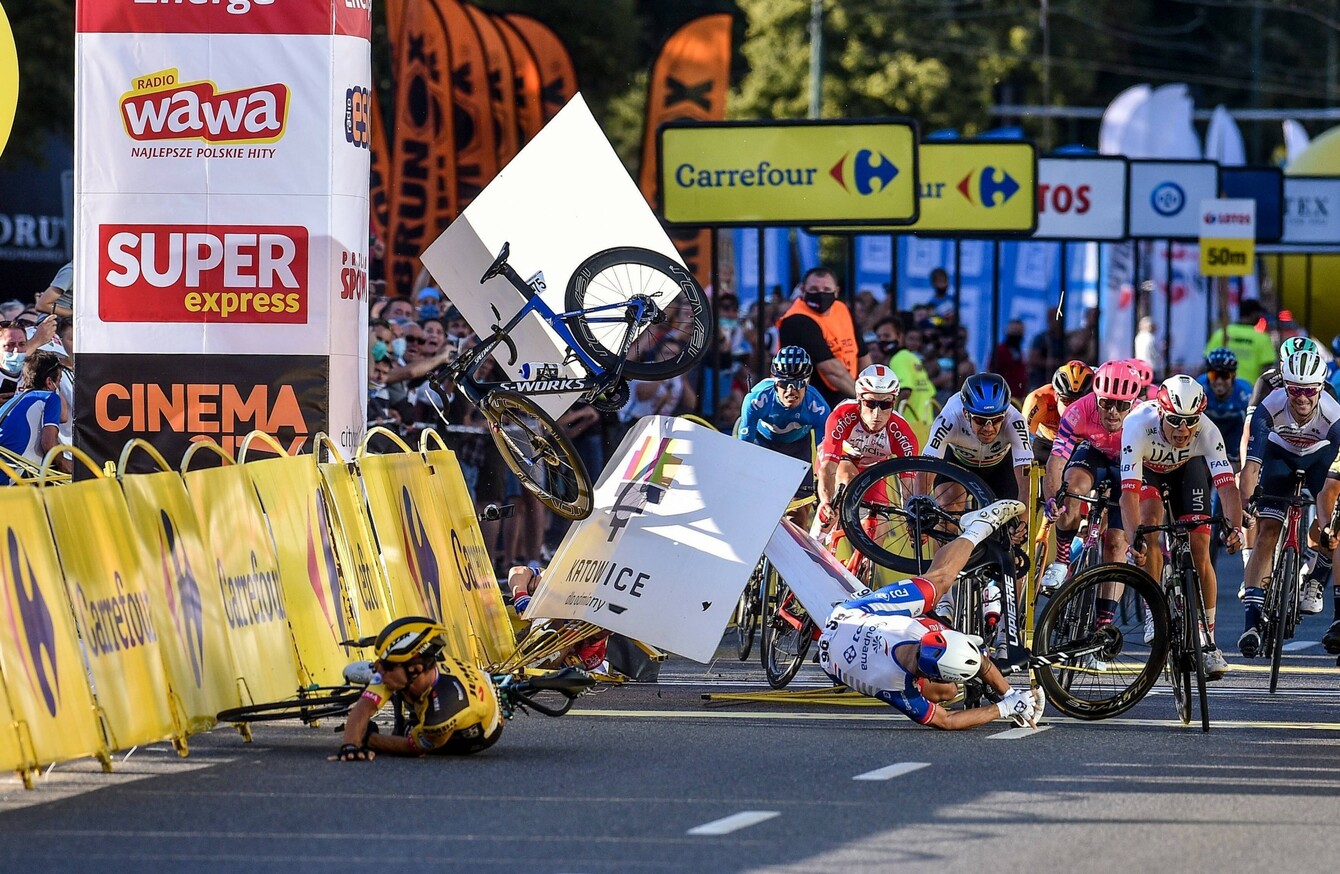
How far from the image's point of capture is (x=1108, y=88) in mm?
72188

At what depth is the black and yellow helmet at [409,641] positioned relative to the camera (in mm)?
9422

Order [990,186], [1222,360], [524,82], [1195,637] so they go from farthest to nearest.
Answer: [524,82] < [990,186] < [1222,360] < [1195,637]

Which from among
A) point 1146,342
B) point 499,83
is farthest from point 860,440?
point 1146,342

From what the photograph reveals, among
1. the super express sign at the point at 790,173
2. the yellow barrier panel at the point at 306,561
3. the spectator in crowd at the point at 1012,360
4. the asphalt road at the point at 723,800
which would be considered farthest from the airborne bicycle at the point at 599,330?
the spectator in crowd at the point at 1012,360

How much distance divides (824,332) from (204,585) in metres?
8.08

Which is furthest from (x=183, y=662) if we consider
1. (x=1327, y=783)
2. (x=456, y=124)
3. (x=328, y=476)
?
(x=456, y=124)

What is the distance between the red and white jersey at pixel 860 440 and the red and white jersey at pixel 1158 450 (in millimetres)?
1561

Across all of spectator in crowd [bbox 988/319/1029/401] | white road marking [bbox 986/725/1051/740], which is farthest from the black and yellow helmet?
spectator in crowd [bbox 988/319/1029/401]

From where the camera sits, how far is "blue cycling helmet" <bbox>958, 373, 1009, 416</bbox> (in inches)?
501

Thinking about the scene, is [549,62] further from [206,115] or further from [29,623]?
[29,623]

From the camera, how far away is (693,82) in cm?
2272

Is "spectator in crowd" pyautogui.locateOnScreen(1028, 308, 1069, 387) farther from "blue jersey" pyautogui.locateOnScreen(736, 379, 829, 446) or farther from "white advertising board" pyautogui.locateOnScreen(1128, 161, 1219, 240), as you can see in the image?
"blue jersey" pyautogui.locateOnScreen(736, 379, 829, 446)

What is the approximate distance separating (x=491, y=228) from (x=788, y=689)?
3344 mm

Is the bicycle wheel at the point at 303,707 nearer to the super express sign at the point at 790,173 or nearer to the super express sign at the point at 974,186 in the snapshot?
the super express sign at the point at 790,173
